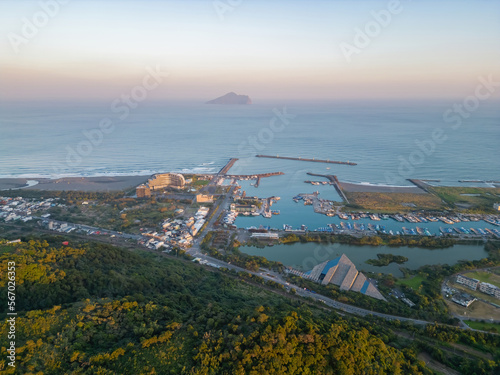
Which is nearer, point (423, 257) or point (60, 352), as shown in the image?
point (60, 352)

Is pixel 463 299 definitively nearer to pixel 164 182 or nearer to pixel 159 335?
pixel 159 335

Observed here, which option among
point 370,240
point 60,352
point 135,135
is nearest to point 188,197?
point 370,240

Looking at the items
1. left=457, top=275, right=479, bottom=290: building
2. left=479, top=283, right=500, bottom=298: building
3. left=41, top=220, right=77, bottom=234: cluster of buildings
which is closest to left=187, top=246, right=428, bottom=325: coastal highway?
left=457, top=275, right=479, bottom=290: building

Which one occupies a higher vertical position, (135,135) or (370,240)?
(135,135)

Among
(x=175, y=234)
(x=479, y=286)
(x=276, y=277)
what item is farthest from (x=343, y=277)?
(x=175, y=234)

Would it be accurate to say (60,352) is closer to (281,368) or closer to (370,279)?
(281,368)

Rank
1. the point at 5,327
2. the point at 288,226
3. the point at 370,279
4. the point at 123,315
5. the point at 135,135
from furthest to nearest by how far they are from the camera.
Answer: the point at 135,135 → the point at 288,226 → the point at 370,279 → the point at 123,315 → the point at 5,327

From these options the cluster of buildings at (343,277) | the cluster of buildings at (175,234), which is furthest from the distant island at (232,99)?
the cluster of buildings at (343,277)

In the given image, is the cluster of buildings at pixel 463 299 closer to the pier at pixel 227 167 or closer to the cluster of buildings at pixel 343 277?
the cluster of buildings at pixel 343 277
